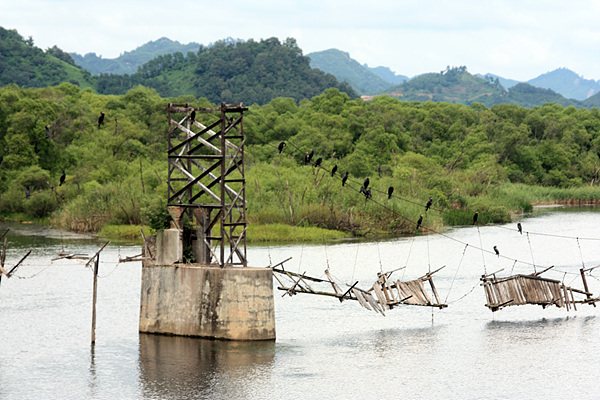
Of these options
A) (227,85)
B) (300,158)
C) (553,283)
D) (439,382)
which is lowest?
(439,382)

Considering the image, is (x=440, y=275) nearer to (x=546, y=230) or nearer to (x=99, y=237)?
(x=546, y=230)

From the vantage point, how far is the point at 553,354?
2628cm

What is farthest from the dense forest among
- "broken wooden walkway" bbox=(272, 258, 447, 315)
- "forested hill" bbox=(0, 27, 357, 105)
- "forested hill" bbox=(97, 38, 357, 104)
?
"forested hill" bbox=(0, 27, 357, 105)

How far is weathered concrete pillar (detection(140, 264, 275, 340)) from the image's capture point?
24.5m

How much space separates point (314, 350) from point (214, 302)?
13.3 feet

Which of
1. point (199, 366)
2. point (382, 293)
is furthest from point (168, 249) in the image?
point (382, 293)

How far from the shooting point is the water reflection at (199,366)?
874 inches

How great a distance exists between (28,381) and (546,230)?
145 feet

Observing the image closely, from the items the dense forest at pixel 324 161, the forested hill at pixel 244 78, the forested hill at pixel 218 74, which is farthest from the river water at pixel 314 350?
the forested hill at pixel 244 78

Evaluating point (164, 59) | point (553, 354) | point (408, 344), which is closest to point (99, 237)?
point (408, 344)

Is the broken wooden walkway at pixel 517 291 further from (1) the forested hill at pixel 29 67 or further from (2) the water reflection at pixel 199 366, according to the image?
(1) the forested hill at pixel 29 67

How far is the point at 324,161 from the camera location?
268ft

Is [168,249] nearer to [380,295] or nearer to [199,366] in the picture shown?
[199,366]

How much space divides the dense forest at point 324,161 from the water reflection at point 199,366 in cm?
1368
